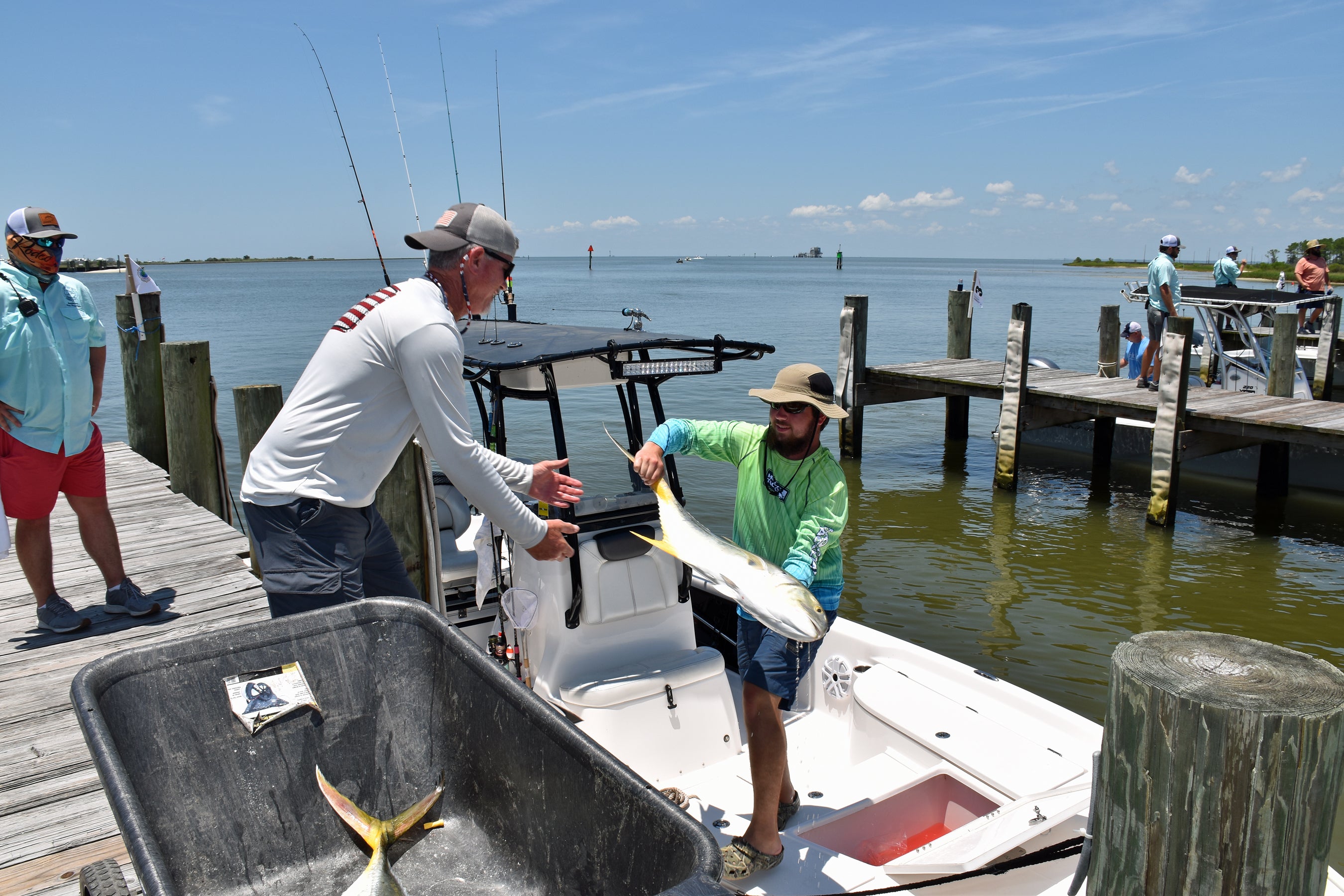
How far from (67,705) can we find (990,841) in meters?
4.06

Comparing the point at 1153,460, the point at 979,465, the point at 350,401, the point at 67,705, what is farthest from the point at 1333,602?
the point at 67,705

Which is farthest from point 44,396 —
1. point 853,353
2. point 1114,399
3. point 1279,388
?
point 1279,388

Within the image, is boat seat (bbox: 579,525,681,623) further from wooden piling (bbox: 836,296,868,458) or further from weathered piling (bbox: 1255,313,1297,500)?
weathered piling (bbox: 1255,313,1297,500)

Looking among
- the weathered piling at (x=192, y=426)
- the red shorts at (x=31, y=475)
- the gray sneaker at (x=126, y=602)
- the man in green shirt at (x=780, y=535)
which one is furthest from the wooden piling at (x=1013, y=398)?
the red shorts at (x=31, y=475)

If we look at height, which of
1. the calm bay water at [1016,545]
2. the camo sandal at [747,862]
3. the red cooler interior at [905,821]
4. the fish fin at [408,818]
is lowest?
the calm bay water at [1016,545]

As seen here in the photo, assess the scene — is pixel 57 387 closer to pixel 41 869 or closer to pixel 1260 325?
pixel 41 869

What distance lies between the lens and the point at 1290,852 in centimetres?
168

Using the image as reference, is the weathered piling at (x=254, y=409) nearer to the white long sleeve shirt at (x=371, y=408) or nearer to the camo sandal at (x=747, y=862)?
the white long sleeve shirt at (x=371, y=408)

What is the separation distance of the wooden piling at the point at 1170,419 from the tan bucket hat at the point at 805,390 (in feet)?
28.2

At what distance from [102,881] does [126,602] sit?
2.89 metres

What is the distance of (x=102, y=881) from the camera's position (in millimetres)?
2525

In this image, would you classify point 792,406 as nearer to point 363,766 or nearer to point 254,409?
point 363,766

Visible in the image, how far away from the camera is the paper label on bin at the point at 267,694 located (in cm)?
258

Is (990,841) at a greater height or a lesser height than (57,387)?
lesser
